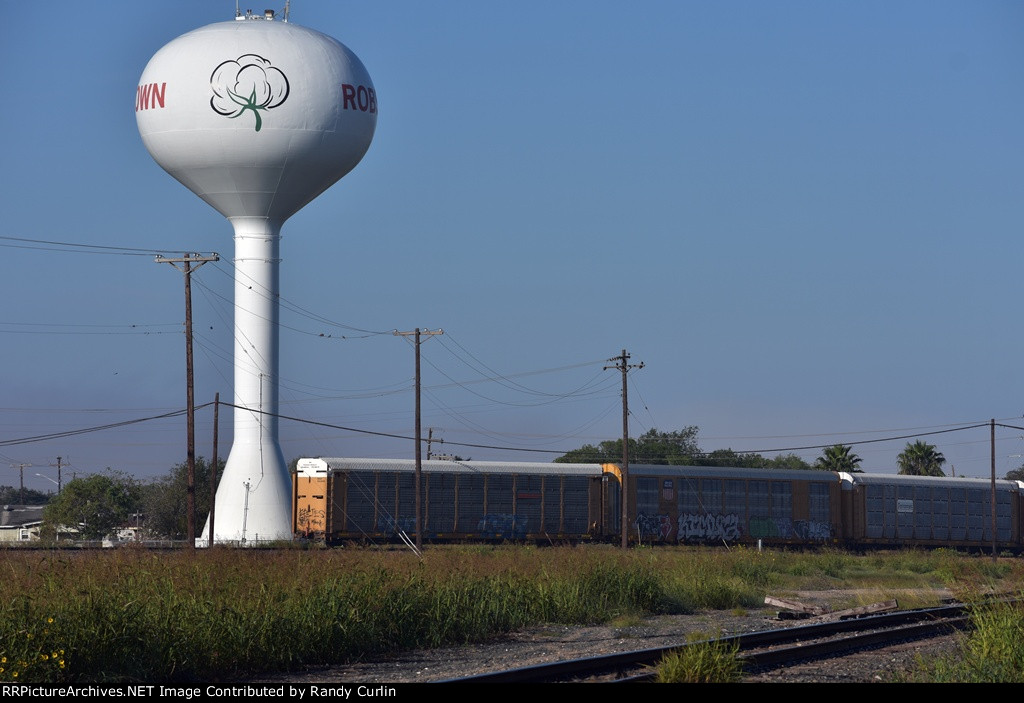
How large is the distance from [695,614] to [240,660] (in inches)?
422

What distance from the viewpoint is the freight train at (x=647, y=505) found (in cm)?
3834

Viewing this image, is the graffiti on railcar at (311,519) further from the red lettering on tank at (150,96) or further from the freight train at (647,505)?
the red lettering on tank at (150,96)

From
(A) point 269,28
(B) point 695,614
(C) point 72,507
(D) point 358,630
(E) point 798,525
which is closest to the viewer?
(D) point 358,630

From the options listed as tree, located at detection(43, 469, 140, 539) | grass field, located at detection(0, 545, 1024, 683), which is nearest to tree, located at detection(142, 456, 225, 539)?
tree, located at detection(43, 469, 140, 539)

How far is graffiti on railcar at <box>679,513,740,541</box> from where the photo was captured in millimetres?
43156

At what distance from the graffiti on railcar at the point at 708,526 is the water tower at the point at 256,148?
14424mm

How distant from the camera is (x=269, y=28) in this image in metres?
41.2

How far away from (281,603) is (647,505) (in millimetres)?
29086

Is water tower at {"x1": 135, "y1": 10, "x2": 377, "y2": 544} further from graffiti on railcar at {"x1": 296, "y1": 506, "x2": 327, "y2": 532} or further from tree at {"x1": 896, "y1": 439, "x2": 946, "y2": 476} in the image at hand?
tree at {"x1": 896, "y1": 439, "x2": 946, "y2": 476}

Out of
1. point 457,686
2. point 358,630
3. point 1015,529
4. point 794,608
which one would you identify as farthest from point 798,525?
point 457,686

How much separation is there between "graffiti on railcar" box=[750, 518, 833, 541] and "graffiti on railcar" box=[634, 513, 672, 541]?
3758 millimetres

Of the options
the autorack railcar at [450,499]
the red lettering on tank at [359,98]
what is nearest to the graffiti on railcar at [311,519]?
the autorack railcar at [450,499]

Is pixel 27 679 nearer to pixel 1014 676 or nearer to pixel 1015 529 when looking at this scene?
pixel 1014 676

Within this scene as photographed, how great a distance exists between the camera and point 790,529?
149 ft
